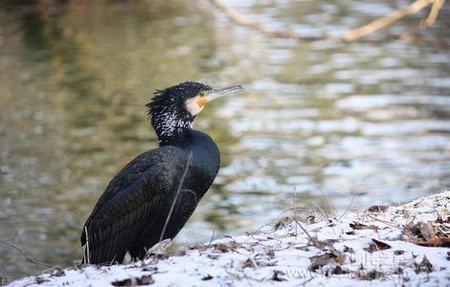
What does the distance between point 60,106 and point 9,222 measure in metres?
8.23

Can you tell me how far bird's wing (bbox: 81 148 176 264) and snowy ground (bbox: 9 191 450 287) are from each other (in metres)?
0.64

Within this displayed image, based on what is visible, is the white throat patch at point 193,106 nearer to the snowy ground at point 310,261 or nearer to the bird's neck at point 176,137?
the bird's neck at point 176,137

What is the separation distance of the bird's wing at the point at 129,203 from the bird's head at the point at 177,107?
0.63m

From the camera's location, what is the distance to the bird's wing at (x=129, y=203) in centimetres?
784

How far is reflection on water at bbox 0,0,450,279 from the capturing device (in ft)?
56.9

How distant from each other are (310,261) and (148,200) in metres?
1.66

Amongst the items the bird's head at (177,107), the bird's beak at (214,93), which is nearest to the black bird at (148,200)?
the bird's head at (177,107)

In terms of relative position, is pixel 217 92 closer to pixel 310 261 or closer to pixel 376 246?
pixel 376 246

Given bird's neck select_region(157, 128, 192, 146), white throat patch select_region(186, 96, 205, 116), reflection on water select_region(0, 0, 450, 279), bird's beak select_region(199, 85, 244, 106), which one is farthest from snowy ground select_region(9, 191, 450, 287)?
reflection on water select_region(0, 0, 450, 279)

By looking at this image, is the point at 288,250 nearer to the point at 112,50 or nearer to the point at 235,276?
the point at 235,276

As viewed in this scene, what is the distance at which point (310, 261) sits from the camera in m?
6.69

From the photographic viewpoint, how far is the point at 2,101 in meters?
24.9

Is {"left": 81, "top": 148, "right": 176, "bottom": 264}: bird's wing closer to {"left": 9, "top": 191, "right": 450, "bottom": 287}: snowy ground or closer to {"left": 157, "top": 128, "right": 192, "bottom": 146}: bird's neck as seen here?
{"left": 157, "top": 128, "right": 192, "bottom": 146}: bird's neck

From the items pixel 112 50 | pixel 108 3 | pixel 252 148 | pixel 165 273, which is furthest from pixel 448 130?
pixel 108 3
